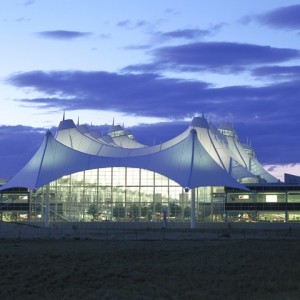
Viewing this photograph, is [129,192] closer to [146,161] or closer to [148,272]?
[146,161]

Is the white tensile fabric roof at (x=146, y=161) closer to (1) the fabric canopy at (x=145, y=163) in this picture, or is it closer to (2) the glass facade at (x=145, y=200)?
(1) the fabric canopy at (x=145, y=163)

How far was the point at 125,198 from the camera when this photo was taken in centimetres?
8906

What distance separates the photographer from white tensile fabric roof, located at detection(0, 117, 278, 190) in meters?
79.4

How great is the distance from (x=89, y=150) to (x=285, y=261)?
6617 centimetres

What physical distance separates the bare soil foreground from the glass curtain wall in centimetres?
4874

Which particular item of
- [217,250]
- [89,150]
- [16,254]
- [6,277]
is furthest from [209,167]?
[6,277]

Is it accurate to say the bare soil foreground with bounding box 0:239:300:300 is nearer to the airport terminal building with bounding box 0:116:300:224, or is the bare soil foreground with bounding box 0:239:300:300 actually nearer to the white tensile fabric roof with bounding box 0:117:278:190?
the white tensile fabric roof with bounding box 0:117:278:190

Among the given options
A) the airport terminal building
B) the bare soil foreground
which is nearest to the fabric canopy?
the airport terminal building

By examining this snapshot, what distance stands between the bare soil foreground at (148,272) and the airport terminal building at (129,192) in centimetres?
4507

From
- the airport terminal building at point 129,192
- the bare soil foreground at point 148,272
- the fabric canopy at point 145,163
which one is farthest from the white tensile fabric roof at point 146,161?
the bare soil foreground at point 148,272

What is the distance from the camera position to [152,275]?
1077 inches

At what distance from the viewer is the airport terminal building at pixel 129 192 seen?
83875 mm

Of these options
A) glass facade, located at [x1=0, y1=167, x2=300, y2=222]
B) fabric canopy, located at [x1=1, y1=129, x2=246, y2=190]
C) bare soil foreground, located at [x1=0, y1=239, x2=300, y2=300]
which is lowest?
bare soil foreground, located at [x1=0, y1=239, x2=300, y2=300]

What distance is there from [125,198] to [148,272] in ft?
200
